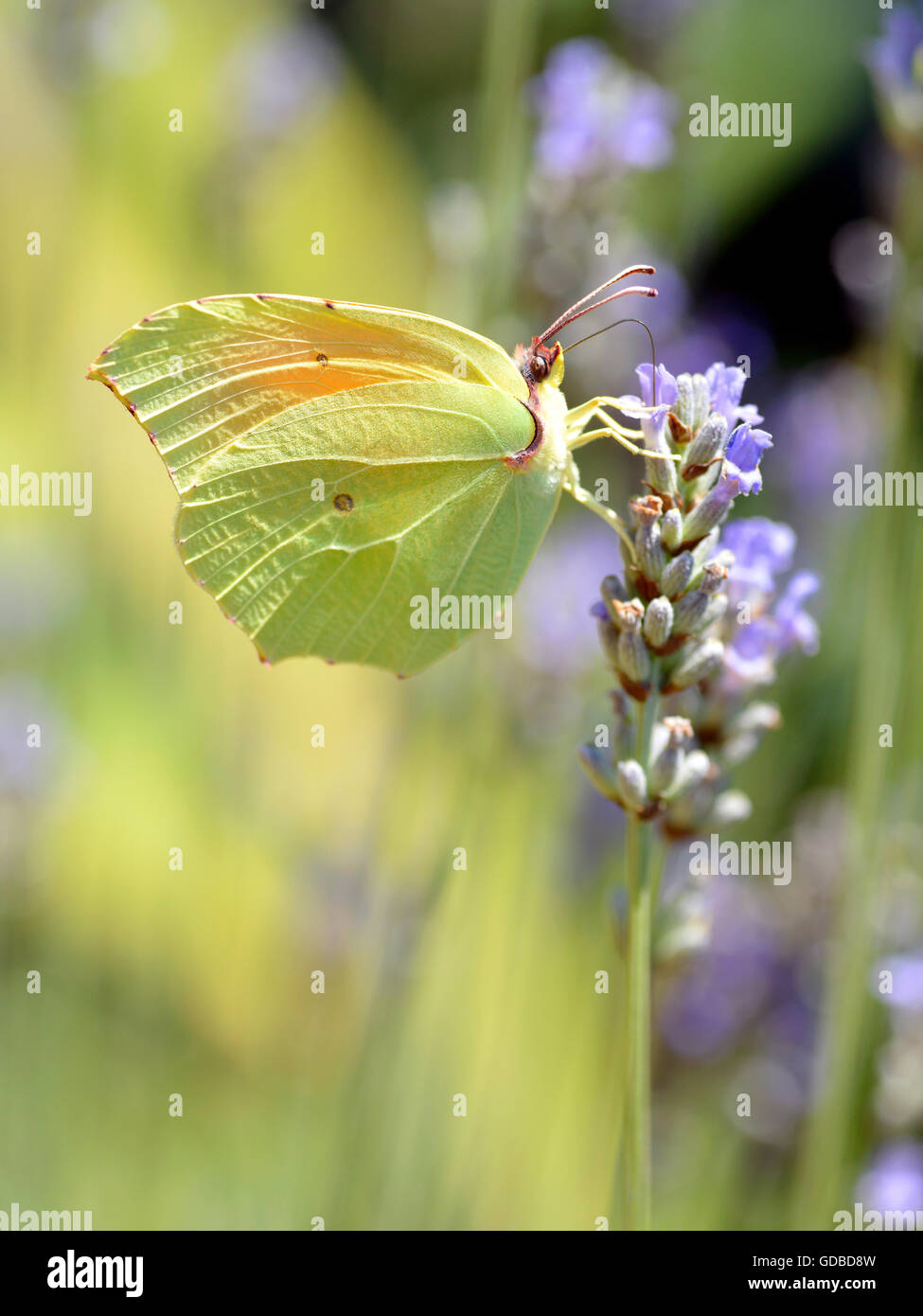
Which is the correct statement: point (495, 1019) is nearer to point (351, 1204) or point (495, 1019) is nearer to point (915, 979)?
point (351, 1204)

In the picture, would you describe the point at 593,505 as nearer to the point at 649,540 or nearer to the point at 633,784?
the point at 649,540

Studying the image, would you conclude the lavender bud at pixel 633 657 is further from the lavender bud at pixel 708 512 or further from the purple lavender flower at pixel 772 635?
the purple lavender flower at pixel 772 635

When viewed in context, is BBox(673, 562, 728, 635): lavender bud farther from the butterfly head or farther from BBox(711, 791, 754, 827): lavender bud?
the butterfly head

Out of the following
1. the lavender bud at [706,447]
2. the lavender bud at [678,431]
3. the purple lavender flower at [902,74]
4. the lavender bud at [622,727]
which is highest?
the purple lavender flower at [902,74]

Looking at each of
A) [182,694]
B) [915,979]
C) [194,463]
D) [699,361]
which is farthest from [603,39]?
[915,979]

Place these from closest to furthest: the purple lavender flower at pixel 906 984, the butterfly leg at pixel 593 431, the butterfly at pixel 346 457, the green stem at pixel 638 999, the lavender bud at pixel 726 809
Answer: the green stem at pixel 638 999, the lavender bud at pixel 726 809, the butterfly leg at pixel 593 431, the butterfly at pixel 346 457, the purple lavender flower at pixel 906 984

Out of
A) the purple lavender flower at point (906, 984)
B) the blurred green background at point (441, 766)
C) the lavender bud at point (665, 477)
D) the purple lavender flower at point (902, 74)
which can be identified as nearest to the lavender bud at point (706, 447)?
the lavender bud at point (665, 477)
